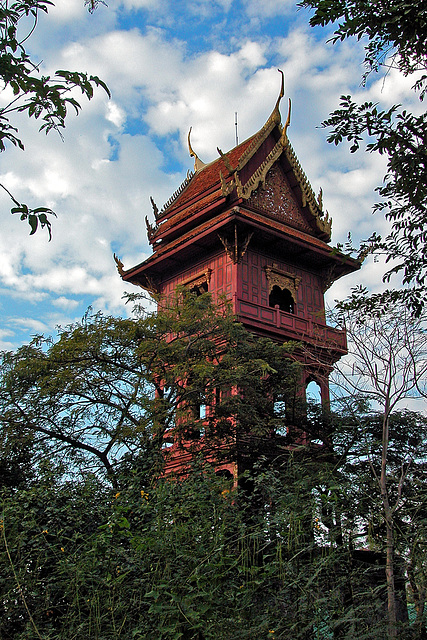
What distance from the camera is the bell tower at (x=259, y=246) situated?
1742 centimetres

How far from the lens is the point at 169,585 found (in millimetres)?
4430

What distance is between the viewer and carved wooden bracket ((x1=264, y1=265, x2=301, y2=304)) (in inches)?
718

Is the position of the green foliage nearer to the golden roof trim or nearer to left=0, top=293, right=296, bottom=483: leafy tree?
left=0, top=293, right=296, bottom=483: leafy tree

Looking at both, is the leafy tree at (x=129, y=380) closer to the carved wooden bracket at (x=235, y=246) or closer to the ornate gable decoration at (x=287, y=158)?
the carved wooden bracket at (x=235, y=246)

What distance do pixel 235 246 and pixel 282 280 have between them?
1996 mm

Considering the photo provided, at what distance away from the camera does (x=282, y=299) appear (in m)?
19.7

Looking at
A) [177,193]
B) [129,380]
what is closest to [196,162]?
[177,193]

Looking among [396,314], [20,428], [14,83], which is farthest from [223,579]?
[20,428]

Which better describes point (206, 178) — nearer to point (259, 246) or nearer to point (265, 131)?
point (265, 131)

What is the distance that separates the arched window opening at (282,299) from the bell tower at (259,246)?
0.03 m

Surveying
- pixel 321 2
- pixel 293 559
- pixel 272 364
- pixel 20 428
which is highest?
pixel 321 2

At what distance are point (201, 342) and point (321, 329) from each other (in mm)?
6092

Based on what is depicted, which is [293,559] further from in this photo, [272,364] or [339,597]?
[272,364]

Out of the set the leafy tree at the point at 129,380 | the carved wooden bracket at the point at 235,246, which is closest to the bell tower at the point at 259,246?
the carved wooden bracket at the point at 235,246
